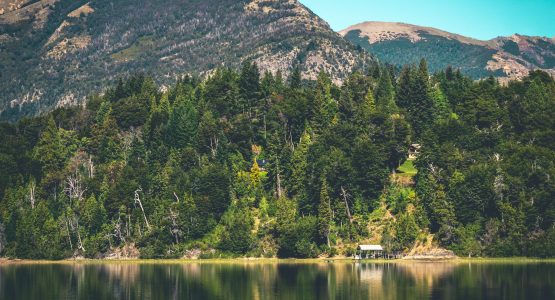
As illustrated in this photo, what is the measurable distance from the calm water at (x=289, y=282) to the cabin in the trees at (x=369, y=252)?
9.17 meters

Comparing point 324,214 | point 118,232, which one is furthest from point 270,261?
point 118,232

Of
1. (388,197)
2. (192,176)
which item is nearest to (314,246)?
(388,197)

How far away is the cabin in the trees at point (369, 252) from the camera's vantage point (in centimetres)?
16462

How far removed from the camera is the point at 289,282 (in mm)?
118875

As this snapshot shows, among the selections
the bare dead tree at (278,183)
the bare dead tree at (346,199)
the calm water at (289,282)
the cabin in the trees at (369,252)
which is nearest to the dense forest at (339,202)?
the bare dead tree at (278,183)

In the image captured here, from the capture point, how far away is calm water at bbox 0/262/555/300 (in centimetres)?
10312

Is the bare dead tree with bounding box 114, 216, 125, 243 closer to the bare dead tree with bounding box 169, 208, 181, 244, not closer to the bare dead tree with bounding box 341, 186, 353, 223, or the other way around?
the bare dead tree with bounding box 169, 208, 181, 244

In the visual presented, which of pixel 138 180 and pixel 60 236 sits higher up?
pixel 138 180

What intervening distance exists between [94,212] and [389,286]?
9926cm

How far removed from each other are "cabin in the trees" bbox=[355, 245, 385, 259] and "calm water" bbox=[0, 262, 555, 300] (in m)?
9.17

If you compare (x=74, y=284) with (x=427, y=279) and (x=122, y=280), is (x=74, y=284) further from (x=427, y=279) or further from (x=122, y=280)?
(x=427, y=279)

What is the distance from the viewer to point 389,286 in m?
111

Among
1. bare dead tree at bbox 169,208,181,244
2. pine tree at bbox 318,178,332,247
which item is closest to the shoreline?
pine tree at bbox 318,178,332,247

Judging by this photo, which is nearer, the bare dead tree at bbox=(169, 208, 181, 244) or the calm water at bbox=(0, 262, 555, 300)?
the calm water at bbox=(0, 262, 555, 300)
